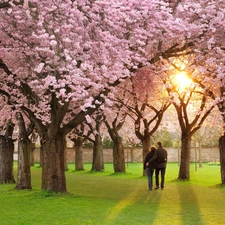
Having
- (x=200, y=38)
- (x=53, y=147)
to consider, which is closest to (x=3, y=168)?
(x=53, y=147)

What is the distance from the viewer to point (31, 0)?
13.7 metres

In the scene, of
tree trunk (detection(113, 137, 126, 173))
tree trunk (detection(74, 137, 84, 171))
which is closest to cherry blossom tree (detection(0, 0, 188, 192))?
tree trunk (detection(113, 137, 126, 173))

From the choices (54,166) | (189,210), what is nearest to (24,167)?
(54,166)

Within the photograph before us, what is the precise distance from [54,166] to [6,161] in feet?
38.0

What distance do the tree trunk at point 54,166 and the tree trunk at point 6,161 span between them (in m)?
10.8

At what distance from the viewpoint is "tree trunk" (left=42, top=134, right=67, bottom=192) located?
2202 centimetres

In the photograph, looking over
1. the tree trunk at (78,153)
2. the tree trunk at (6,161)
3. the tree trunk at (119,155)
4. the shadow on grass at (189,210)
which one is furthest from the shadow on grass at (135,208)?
the tree trunk at (78,153)

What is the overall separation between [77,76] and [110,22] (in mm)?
1960

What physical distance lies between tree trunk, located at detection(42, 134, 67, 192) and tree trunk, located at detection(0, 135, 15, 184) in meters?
10.8

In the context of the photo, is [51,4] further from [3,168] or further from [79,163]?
[79,163]

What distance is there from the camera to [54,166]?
22156mm

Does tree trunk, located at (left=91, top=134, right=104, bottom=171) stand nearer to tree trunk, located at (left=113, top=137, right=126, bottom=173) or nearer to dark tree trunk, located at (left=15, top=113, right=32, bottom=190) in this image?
tree trunk, located at (left=113, top=137, right=126, bottom=173)

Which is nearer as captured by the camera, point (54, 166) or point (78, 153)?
point (54, 166)

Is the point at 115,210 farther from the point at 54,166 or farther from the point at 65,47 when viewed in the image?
the point at 54,166
